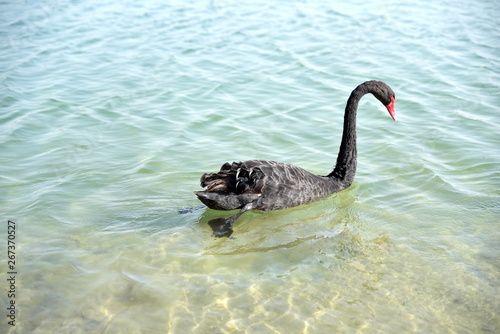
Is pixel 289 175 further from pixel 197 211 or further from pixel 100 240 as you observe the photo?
pixel 100 240

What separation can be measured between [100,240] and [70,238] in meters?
0.28

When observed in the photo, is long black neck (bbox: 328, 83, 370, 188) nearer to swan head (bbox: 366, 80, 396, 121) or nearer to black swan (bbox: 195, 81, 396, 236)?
swan head (bbox: 366, 80, 396, 121)

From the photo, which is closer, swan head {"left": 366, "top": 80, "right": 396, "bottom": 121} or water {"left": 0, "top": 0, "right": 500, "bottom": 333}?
water {"left": 0, "top": 0, "right": 500, "bottom": 333}

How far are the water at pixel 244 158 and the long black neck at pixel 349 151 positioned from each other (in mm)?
240

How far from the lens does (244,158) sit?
6.84 m

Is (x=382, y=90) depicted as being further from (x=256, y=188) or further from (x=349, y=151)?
(x=256, y=188)

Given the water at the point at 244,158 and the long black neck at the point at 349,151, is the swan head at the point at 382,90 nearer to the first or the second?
the long black neck at the point at 349,151

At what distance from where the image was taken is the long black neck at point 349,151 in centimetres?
596

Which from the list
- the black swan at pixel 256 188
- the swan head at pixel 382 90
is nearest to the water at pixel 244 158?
the black swan at pixel 256 188

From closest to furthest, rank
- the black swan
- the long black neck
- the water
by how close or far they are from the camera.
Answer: the water
the black swan
the long black neck

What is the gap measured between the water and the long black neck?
0.24m

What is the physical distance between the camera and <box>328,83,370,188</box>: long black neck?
19.6ft

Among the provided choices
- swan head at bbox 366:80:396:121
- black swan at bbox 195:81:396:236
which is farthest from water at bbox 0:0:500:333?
swan head at bbox 366:80:396:121

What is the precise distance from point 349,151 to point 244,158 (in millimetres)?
1394
